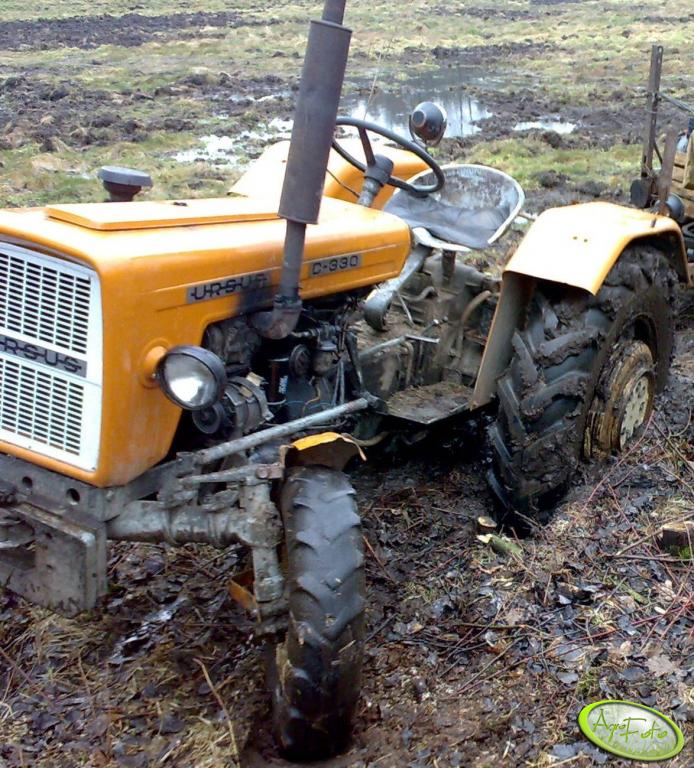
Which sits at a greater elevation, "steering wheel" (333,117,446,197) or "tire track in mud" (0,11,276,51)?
"steering wheel" (333,117,446,197)

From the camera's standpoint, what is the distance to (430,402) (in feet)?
15.5

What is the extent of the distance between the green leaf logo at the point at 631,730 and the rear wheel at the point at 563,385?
122 centimetres

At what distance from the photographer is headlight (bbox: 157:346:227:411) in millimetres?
2994

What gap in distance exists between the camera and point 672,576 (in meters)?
3.65

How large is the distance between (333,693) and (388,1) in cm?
3636

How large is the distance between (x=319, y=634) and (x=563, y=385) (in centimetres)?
163

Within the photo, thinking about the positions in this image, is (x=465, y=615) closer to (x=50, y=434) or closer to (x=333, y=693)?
(x=333, y=693)

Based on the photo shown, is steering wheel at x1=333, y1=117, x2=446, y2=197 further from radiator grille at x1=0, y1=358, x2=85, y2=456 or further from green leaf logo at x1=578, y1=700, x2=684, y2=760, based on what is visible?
green leaf logo at x1=578, y1=700, x2=684, y2=760

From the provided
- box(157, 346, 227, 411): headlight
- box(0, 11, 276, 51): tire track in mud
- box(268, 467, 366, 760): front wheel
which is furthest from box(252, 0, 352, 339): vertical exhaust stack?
box(0, 11, 276, 51): tire track in mud

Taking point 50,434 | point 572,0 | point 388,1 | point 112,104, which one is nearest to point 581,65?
point 388,1

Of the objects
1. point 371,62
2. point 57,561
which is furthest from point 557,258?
point 371,62

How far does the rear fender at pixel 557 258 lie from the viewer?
4.05 m

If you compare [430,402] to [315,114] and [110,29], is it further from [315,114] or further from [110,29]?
[110,29]

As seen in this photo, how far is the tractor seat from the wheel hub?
884 millimetres
